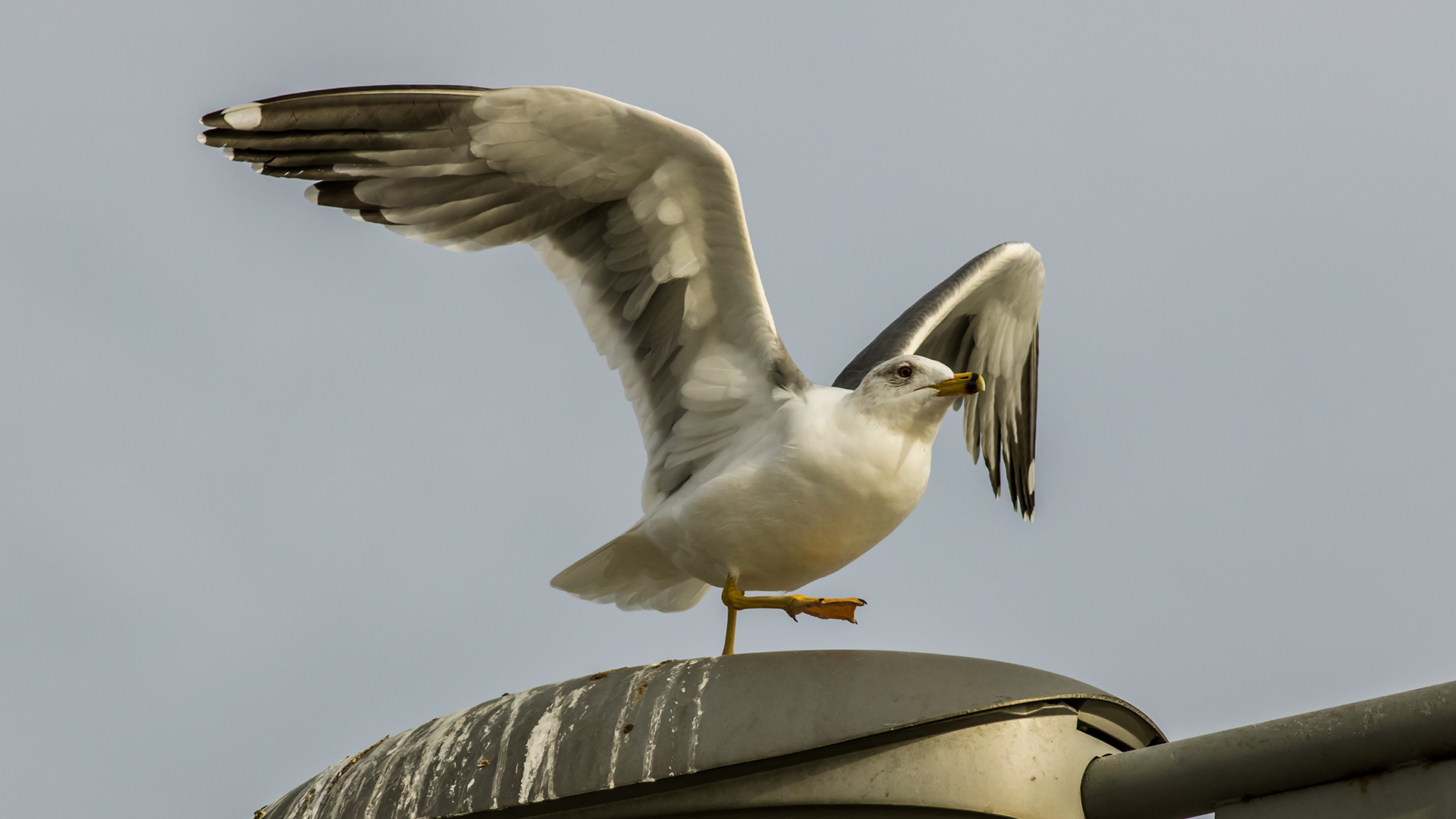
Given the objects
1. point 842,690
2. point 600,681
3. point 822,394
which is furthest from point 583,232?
point 842,690

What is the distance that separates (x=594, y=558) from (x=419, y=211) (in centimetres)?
144

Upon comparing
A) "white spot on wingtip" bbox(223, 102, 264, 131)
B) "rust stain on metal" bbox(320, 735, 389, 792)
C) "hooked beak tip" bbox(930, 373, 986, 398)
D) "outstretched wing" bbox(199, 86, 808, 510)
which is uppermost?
"white spot on wingtip" bbox(223, 102, 264, 131)

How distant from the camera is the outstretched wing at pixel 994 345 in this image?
556 cm

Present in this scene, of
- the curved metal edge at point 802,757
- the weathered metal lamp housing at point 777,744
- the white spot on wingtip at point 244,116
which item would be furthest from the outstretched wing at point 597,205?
the curved metal edge at point 802,757

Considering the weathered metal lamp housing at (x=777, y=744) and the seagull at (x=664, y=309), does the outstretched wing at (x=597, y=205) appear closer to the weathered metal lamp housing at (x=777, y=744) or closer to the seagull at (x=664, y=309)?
the seagull at (x=664, y=309)

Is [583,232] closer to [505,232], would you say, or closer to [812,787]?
[505,232]

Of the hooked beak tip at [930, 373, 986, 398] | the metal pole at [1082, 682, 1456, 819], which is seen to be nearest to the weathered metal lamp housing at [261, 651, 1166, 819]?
the metal pole at [1082, 682, 1456, 819]

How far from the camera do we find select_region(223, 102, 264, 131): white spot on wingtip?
4371 mm

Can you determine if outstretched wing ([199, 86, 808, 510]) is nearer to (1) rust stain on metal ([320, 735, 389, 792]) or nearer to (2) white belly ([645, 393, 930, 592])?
(2) white belly ([645, 393, 930, 592])

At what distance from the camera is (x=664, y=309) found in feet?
15.8

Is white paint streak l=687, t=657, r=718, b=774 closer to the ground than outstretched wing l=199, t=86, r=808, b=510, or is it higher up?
closer to the ground

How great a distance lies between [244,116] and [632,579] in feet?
7.13

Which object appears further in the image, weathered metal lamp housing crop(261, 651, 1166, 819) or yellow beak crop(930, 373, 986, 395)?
yellow beak crop(930, 373, 986, 395)

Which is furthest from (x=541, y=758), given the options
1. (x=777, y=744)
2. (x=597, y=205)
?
(x=597, y=205)
